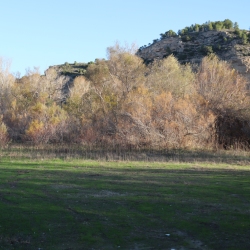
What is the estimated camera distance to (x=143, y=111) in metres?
39.7

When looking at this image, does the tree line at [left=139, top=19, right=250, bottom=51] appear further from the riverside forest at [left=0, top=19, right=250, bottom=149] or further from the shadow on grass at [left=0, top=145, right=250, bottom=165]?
the shadow on grass at [left=0, top=145, right=250, bottom=165]

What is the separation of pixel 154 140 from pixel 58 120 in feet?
44.2

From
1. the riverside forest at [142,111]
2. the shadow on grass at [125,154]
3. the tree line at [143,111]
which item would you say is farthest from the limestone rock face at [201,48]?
the shadow on grass at [125,154]

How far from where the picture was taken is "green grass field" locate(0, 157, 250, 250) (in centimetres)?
937

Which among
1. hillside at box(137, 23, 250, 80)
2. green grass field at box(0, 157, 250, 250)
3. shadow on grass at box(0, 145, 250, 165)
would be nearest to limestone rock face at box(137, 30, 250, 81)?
hillside at box(137, 23, 250, 80)

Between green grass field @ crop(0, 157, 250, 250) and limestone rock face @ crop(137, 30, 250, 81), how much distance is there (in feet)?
166

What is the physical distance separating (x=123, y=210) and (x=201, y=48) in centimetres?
7245

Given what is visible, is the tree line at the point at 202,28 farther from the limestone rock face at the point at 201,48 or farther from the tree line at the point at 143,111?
the tree line at the point at 143,111

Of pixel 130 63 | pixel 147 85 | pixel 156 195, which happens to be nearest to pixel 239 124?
pixel 147 85

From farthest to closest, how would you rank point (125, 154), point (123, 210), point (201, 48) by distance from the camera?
point (201, 48), point (125, 154), point (123, 210)

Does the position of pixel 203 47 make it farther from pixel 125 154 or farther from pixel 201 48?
pixel 125 154

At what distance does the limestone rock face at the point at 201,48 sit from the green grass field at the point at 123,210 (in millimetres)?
50580

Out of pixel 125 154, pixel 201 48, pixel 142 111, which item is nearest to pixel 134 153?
pixel 125 154

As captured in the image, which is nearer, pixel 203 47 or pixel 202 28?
pixel 203 47
